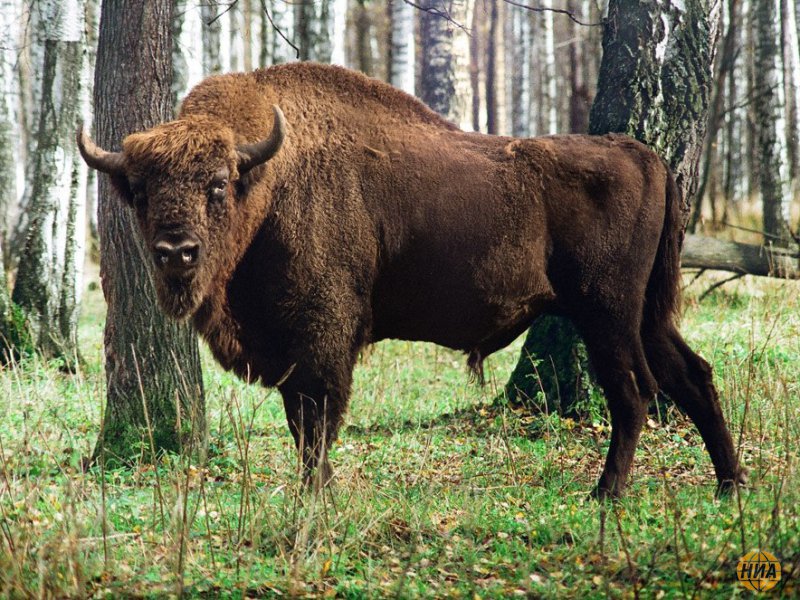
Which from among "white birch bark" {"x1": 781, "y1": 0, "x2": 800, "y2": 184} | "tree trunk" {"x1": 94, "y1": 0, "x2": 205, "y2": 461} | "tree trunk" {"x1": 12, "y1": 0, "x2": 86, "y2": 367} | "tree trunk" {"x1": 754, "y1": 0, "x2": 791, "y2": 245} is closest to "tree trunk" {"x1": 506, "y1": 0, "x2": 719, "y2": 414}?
"tree trunk" {"x1": 94, "y1": 0, "x2": 205, "y2": 461}

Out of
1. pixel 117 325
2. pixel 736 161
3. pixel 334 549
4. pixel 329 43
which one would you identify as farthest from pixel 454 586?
pixel 736 161

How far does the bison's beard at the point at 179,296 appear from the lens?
4.70m

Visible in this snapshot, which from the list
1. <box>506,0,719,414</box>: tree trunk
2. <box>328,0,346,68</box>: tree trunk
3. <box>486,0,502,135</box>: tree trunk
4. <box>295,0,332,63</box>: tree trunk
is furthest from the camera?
<box>486,0,502,135</box>: tree trunk

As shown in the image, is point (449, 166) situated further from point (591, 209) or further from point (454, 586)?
point (454, 586)

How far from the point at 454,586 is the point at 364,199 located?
2.31m

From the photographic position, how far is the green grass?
11.9 ft

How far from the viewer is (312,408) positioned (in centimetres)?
501

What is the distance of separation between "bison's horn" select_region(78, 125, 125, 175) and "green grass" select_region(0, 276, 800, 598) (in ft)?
3.79

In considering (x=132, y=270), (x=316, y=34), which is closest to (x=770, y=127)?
(x=316, y=34)

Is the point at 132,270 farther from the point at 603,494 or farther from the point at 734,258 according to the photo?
the point at 734,258

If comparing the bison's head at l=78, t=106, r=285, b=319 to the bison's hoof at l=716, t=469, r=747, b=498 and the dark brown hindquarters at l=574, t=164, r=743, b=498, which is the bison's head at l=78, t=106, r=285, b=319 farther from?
the bison's hoof at l=716, t=469, r=747, b=498

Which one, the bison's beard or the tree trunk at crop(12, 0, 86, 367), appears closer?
the bison's beard

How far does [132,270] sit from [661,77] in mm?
3821

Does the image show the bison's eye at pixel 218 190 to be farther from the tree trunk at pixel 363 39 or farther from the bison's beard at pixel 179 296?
the tree trunk at pixel 363 39
